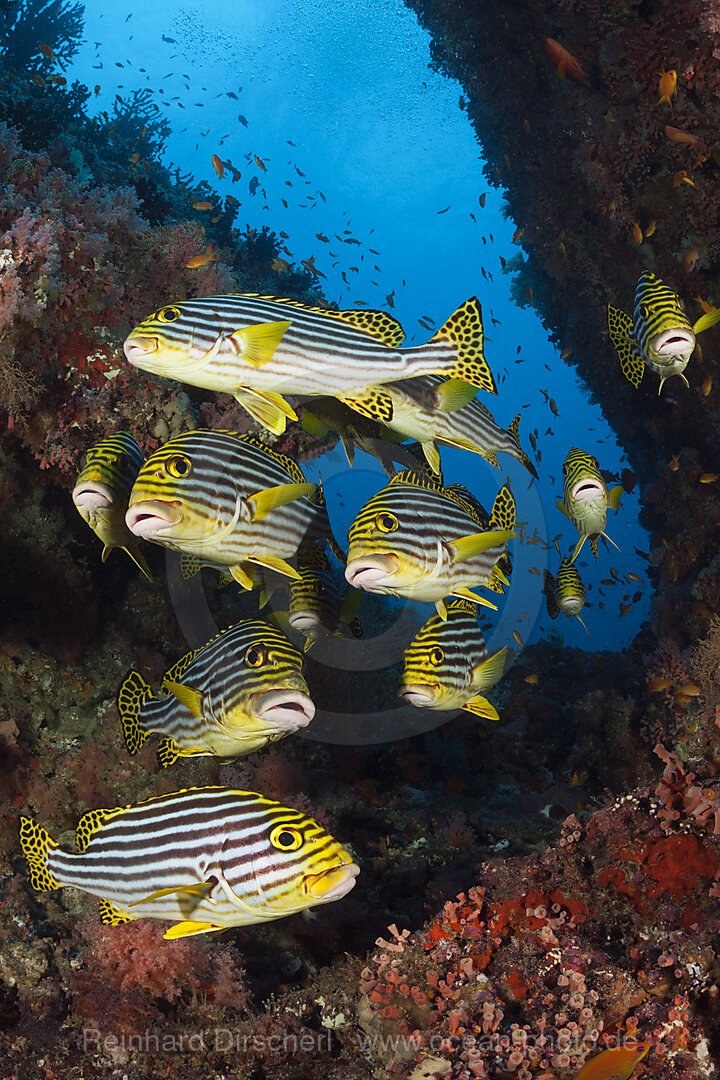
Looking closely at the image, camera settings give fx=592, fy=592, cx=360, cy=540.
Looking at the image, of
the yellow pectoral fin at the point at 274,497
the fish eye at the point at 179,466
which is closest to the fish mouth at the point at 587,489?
the yellow pectoral fin at the point at 274,497

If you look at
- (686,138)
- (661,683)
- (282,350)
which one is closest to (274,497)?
(282,350)

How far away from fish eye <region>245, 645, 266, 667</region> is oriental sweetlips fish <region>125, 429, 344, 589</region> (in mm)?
332

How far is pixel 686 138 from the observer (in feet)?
21.6

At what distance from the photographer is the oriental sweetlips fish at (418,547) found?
2725mm

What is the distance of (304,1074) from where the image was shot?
11.9 ft

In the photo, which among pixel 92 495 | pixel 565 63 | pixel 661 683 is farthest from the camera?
pixel 565 63

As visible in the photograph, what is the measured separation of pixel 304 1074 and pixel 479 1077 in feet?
4.86

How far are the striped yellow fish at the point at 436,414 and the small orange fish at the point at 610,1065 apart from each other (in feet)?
9.46

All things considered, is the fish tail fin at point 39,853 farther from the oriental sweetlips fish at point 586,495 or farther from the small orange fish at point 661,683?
the small orange fish at point 661,683

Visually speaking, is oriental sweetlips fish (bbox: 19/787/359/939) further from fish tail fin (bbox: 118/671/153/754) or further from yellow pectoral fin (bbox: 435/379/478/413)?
yellow pectoral fin (bbox: 435/379/478/413)

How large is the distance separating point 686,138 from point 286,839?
8.11 metres

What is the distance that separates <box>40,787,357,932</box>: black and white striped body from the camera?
2.20 metres

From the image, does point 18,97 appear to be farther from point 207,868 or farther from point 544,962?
Result: point 544,962

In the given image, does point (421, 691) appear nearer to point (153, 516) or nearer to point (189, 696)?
point (189, 696)
